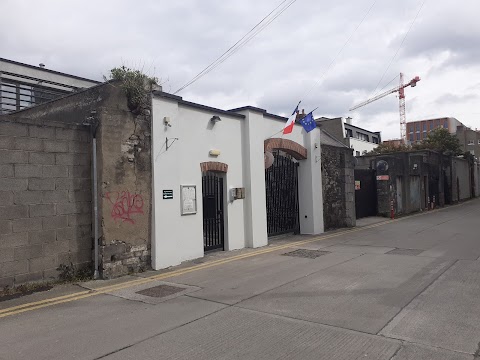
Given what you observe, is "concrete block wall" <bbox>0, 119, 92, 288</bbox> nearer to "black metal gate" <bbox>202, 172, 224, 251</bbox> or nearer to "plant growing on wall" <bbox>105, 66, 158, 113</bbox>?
"plant growing on wall" <bbox>105, 66, 158, 113</bbox>

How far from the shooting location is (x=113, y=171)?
8.43 m

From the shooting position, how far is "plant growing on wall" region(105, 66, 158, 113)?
28.8 feet

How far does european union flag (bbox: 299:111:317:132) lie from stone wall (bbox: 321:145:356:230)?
170 cm

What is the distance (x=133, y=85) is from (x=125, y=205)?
9.03 feet

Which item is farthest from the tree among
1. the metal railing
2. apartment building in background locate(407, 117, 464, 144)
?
apartment building in background locate(407, 117, 464, 144)

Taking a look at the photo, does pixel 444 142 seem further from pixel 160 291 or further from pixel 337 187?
pixel 160 291

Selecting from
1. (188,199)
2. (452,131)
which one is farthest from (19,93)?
(452,131)

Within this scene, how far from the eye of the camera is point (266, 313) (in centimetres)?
570

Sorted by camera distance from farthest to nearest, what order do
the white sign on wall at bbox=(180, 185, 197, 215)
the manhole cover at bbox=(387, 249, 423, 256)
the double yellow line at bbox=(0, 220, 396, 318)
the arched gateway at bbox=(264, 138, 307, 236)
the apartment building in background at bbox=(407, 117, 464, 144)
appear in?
the apartment building in background at bbox=(407, 117, 464, 144)
the arched gateway at bbox=(264, 138, 307, 236)
the manhole cover at bbox=(387, 249, 423, 256)
the white sign on wall at bbox=(180, 185, 197, 215)
the double yellow line at bbox=(0, 220, 396, 318)

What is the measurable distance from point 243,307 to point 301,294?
46.8 inches

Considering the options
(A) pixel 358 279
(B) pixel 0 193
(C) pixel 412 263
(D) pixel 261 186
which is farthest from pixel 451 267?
(B) pixel 0 193

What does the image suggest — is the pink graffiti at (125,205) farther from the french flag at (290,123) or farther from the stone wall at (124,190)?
the french flag at (290,123)

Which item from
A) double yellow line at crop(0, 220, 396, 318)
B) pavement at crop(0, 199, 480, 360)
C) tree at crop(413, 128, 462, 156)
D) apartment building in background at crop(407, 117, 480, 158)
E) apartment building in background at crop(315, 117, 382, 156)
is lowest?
pavement at crop(0, 199, 480, 360)

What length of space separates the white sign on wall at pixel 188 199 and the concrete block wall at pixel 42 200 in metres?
2.40
